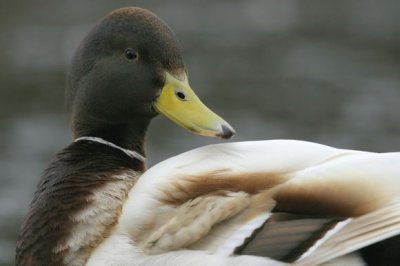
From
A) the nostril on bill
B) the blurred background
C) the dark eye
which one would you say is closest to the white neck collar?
the dark eye

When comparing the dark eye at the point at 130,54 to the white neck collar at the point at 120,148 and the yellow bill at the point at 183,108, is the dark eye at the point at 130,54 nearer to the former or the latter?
the yellow bill at the point at 183,108

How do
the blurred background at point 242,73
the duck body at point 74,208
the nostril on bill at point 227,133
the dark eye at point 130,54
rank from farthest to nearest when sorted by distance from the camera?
the blurred background at point 242,73 < the dark eye at point 130,54 < the nostril on bill at point 227,133 < the duck body at point 74,208

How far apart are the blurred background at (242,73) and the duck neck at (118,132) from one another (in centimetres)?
237

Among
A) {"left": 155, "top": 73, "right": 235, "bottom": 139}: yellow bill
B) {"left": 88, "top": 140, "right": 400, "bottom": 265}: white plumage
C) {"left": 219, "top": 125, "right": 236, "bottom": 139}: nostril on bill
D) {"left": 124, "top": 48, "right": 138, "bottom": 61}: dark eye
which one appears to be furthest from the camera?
{"left": 124, "top": 48, "right": 138, "bottom": 61}: dark eye

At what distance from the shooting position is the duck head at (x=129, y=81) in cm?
470

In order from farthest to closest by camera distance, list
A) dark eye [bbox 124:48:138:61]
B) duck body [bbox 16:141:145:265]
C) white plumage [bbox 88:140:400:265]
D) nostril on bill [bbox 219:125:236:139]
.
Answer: dark eye [bbox 124:48:138:61] → nostril on bill [bbox 219:125:236:139] → duck body [bbox 16:141:145:265] → white plumage [bbox 88:140:400:265]

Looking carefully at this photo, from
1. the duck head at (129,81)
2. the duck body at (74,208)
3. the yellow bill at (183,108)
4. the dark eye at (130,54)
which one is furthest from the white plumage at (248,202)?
the dark eye at (130,54)

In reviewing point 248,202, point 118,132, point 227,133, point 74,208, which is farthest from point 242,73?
point 248,202

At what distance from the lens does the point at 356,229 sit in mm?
3854

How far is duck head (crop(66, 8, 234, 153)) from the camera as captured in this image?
4695mm

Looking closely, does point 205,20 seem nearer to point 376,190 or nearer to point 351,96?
point 351,96

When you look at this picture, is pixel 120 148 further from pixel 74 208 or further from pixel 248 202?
pixel 248 202

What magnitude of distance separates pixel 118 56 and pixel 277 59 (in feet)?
17.9

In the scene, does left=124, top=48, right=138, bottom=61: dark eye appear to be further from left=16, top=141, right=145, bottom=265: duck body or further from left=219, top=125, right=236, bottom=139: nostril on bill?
left=219, top=125, right=236, bottom=139: nostril on bill
